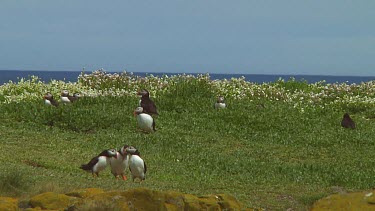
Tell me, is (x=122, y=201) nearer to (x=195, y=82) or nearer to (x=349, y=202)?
(x=349, y=202)

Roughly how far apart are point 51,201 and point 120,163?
19.0 ft

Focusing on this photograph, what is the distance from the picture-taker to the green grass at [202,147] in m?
15.1

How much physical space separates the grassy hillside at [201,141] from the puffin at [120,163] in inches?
16.4

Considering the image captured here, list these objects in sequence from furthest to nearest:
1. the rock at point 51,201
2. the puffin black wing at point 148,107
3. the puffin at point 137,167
A: 1. the puffin black wing at point 148,107
2. the puffin at point 137,167
3. the rock at point 51,201

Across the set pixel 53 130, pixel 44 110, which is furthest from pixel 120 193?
pixel 44 110

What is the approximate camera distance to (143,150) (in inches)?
824

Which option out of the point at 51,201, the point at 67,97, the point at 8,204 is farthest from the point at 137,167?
the point at 67,97

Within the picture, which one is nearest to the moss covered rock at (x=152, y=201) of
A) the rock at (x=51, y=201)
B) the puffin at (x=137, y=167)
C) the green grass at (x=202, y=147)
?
the rock at (x=51, y=201)

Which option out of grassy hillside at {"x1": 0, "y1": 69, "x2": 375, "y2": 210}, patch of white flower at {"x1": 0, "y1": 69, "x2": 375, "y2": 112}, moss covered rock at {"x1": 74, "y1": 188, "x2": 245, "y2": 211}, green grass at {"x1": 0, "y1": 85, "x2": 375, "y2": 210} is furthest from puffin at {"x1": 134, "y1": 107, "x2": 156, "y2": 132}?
moss covered rock at {"x1": 74, "y1": 188, "x2": 245, "y2": 211}

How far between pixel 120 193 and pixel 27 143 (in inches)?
448

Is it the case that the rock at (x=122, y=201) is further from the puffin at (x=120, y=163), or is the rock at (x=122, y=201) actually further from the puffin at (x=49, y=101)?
the puffin at (x=49, y=101)

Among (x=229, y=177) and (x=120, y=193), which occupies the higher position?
(x=120, y=193)

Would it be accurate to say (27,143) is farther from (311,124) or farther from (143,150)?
(311,124)

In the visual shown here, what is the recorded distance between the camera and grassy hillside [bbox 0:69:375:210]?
608 inches
